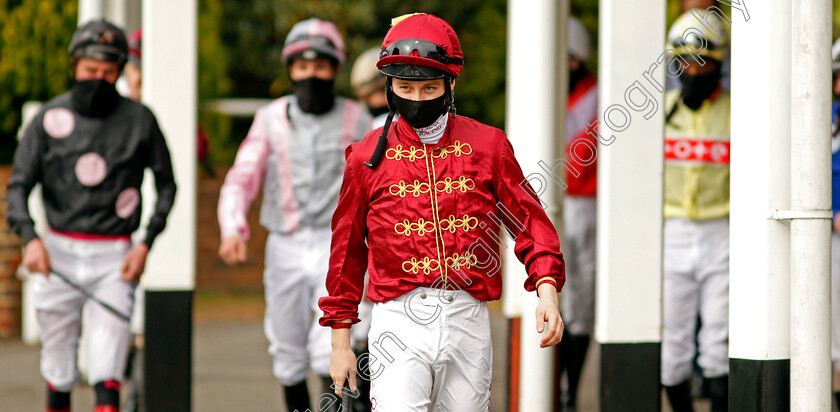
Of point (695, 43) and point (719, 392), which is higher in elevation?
point (695, 43)

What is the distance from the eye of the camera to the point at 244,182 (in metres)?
5.88

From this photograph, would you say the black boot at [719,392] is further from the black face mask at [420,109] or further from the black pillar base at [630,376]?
the black face mask at [420,109]

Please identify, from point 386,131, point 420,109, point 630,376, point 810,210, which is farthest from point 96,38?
point 810,210

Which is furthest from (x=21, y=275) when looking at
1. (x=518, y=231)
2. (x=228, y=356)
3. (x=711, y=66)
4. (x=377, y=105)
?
(x=518, y=231)

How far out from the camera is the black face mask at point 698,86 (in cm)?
607

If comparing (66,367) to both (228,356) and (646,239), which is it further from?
(228,356)

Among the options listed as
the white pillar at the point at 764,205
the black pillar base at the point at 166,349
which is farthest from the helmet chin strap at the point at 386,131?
the black pillar base at the point at 166,349

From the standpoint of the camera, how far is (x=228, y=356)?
9.88m

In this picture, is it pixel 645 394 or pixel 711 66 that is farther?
pixel 711 66

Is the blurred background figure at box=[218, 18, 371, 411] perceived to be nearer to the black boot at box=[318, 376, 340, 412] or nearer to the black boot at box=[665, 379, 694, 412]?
the black boot at box=[318, 376, 340, 412]

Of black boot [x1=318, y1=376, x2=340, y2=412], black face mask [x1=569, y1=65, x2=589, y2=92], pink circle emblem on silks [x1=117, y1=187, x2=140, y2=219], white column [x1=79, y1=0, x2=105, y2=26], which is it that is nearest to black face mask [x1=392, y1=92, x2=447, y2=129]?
black boot [x1=318, y1=376, x2=340, y2=412]

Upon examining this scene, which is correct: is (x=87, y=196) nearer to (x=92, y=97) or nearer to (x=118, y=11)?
(x=92, y=97)

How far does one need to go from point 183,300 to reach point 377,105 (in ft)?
6.45

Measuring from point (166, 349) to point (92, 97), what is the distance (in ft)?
4.35
